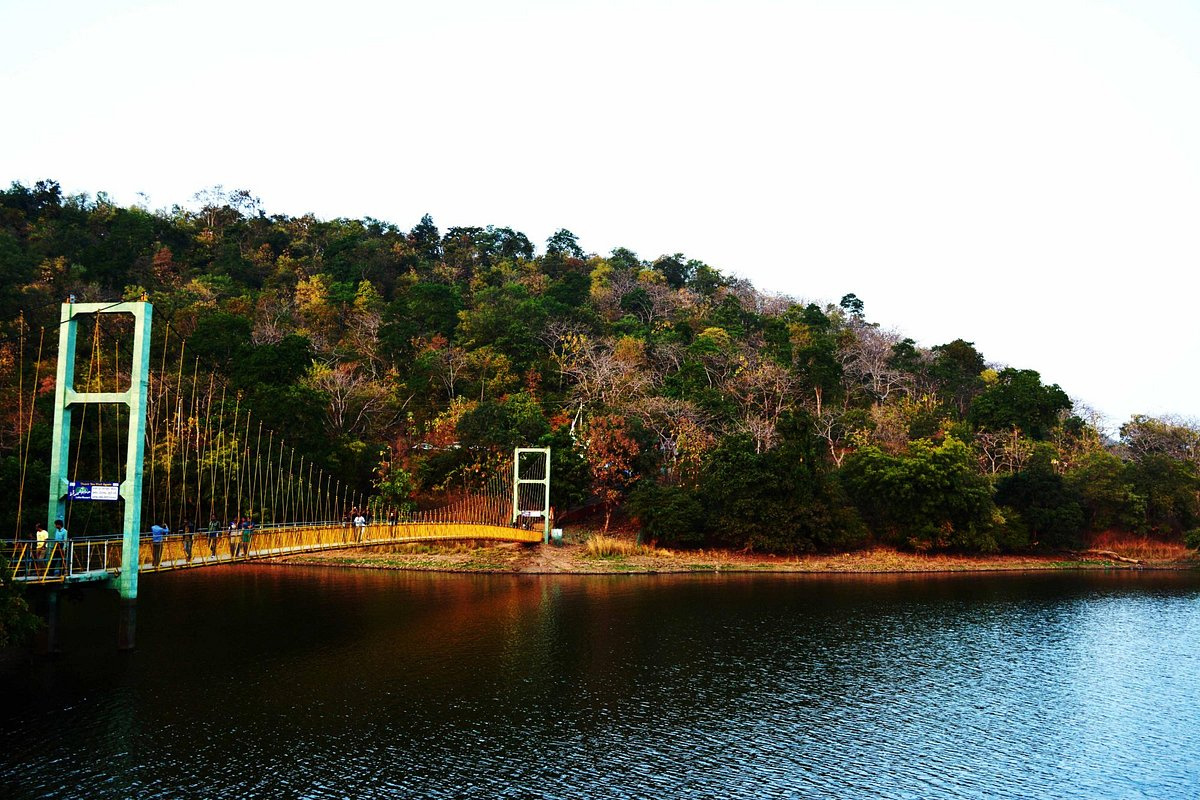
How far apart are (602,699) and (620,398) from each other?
32499 millimetres

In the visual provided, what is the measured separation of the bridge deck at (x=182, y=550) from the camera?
21.0m

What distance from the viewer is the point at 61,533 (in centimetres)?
2166

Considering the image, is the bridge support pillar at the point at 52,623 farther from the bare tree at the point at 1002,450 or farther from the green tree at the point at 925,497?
the bare tree at the point at 1002,450

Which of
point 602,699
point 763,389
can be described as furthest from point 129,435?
point 763,389

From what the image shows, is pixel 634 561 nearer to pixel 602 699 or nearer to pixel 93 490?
pixel 602 699

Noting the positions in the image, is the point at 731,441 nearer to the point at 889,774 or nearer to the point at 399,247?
the point at 889,774

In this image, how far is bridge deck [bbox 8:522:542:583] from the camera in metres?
21.0

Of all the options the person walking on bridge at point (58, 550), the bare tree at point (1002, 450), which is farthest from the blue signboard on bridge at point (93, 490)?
the bare tree at point (1002, 450)

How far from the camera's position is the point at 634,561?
144 feet

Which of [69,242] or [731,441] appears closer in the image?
[731,441]

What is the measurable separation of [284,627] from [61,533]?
26.0 feet

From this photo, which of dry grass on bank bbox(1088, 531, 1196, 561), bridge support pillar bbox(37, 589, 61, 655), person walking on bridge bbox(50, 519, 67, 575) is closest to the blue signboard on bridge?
person walking on bridge bbox(50, 519, 67, 575)

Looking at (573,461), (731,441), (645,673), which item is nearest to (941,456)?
(731,441)

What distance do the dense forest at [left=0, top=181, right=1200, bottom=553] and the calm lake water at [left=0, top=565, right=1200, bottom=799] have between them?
9.41 meters
